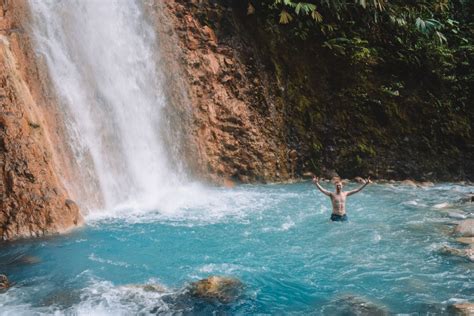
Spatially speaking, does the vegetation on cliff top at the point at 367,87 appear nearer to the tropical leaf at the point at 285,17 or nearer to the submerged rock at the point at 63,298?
the tropical leaf at the point at 285,17

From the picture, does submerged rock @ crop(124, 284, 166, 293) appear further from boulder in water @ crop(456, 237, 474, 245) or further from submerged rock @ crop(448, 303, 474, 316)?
boulder in water @ crop(456, 237, 474, 245)

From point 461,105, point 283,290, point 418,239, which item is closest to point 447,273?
point 418,239

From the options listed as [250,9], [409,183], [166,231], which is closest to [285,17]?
[250,9]

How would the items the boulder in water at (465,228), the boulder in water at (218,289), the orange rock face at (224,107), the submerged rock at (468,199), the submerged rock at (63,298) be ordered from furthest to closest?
the orange rock face at (224,107) → the submerged rock at (468,199) → the boulder in water at (465,228) → the boulder in water at (218,289) → the submerged rock at (63,298)

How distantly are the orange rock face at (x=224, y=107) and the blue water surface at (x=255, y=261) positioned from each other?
277cm

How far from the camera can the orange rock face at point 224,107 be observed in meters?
12.7

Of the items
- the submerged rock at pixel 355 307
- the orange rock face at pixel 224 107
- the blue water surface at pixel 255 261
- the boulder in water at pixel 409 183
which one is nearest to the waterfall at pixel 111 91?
the orange rock face at pixel 224 107

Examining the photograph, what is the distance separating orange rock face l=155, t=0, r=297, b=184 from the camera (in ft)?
41.6

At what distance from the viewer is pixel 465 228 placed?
7.63 m

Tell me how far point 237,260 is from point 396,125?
27.9 feet

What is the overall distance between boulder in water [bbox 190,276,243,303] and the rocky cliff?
332 cm

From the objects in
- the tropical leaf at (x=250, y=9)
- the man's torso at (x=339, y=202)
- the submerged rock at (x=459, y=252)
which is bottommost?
the submerged rock at (x=459, y=252)

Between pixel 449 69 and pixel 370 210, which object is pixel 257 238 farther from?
pixel 449 69

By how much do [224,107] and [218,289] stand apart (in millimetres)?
7882
